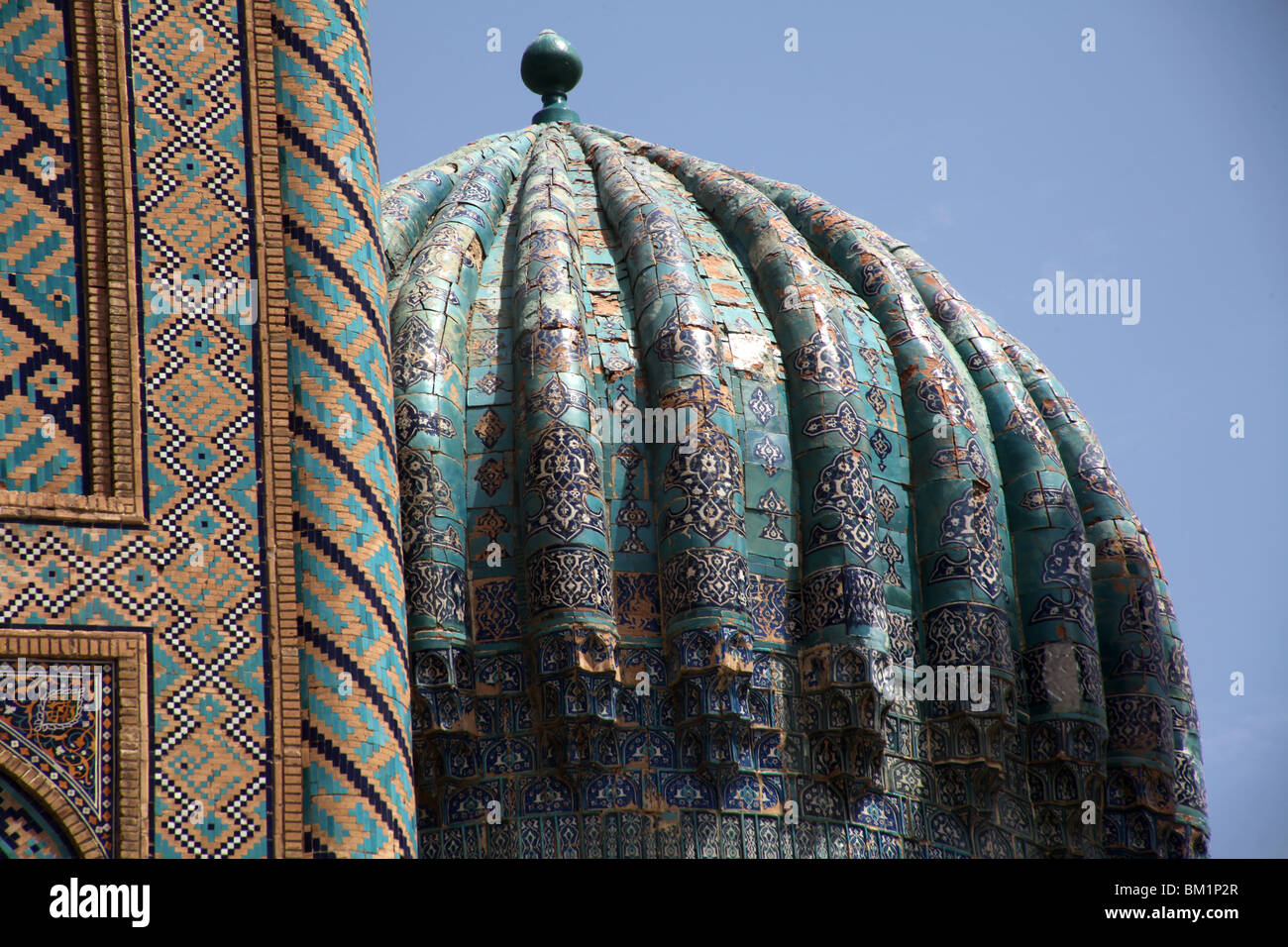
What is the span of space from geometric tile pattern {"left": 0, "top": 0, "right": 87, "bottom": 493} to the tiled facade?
12mm

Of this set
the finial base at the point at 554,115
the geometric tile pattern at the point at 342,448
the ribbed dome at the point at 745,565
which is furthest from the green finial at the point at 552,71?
the geometric tile pattern at the point at 342,448

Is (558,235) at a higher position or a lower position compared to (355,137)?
higher

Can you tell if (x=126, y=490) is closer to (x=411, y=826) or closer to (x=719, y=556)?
(x=411, y=826)

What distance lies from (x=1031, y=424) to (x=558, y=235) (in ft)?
8.79

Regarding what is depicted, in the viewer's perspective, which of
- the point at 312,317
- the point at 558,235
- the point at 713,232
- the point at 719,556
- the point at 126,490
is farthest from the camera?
the point at 713,232

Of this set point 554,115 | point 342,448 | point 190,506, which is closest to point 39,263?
point 190,506

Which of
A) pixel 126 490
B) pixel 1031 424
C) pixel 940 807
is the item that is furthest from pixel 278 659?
pixel 1031 424

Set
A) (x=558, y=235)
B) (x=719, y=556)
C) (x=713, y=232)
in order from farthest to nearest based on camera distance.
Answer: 1. (x=713, y=232)
2. (x=558, y=235)
3. (x=719, y=556)

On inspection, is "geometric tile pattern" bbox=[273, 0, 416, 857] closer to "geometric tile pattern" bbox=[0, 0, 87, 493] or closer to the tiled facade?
the tiled facade

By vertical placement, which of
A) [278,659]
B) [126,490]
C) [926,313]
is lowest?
[278,659]

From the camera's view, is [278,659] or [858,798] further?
[858,798]

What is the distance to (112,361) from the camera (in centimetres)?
699

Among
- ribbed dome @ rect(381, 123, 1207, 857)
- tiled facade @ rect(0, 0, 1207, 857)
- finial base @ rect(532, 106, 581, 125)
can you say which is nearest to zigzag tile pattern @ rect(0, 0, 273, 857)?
tiled facade @ rect(0, 0, 1207, 857)

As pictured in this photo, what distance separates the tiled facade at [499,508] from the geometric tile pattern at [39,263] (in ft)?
0.04
